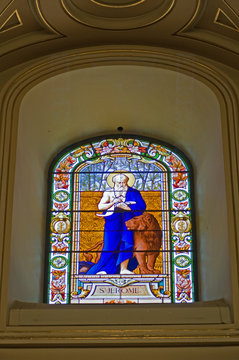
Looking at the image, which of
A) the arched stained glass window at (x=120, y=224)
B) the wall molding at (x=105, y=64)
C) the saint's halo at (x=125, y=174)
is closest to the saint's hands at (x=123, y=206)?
the arched stained glass window at (x=120, y=224)

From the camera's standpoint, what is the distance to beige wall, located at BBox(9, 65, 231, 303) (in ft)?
28.2

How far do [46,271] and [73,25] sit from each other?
303cm

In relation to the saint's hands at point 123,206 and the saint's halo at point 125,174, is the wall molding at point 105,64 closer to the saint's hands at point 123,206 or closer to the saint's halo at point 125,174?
the saint's halo at point 125,174

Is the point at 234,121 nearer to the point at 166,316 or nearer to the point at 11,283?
the point at 166,316

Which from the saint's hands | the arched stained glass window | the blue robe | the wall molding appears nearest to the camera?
the wall molding

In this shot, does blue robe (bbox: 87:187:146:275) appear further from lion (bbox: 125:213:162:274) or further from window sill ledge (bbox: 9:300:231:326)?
window sill ledge (bbox: 9:300:231:326)

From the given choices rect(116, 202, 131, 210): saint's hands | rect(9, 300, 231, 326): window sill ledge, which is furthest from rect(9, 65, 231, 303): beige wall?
rect(116, 202, 131, 210): saint's hands

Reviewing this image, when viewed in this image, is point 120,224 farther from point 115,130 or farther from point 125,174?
point 115,130

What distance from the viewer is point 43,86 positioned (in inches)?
365

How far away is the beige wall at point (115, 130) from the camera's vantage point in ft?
28.2

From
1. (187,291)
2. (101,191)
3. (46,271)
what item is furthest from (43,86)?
(187,291)

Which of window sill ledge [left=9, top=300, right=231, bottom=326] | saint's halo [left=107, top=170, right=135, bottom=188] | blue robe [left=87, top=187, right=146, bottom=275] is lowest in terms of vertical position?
window sill ledge [left=9, top=300, right=231, bottom=326]

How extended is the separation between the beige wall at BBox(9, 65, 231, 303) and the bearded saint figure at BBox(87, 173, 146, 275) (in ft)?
2.44

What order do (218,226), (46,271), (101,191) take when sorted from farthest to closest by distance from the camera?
(101,191)
(46,271)
(218,226)
